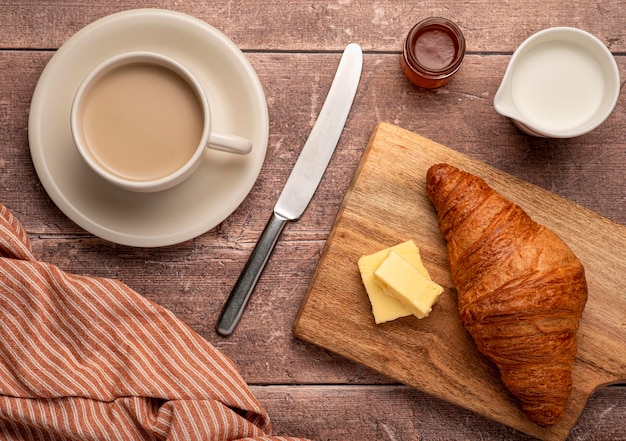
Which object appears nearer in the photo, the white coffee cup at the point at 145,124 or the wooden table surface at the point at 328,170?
the white coffee cup at the point at 145,124

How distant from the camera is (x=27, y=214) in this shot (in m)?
1.37

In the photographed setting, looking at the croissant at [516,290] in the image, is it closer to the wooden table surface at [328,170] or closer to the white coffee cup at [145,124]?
the wooden table surface at [328,170]

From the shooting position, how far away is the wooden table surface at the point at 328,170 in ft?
4.50

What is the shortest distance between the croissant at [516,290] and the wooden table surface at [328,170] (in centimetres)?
19

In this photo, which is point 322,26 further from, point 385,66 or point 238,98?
point 238,98

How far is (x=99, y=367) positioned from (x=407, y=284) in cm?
65

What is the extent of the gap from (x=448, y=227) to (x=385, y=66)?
409 mm

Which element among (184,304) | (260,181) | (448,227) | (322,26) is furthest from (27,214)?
(448,227)

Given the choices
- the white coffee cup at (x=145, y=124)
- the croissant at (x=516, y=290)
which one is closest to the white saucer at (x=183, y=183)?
the white coffee cup at (x=145, y=124)

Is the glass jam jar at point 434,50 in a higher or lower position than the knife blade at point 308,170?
higher

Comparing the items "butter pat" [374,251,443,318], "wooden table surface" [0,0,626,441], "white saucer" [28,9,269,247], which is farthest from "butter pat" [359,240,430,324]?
"white saucer" [28,9,269,247]

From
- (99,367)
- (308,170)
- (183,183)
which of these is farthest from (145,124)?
(99,367)

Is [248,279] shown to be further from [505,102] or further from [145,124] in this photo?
[505,102]

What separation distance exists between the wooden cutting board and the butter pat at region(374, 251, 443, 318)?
64 millimetres
